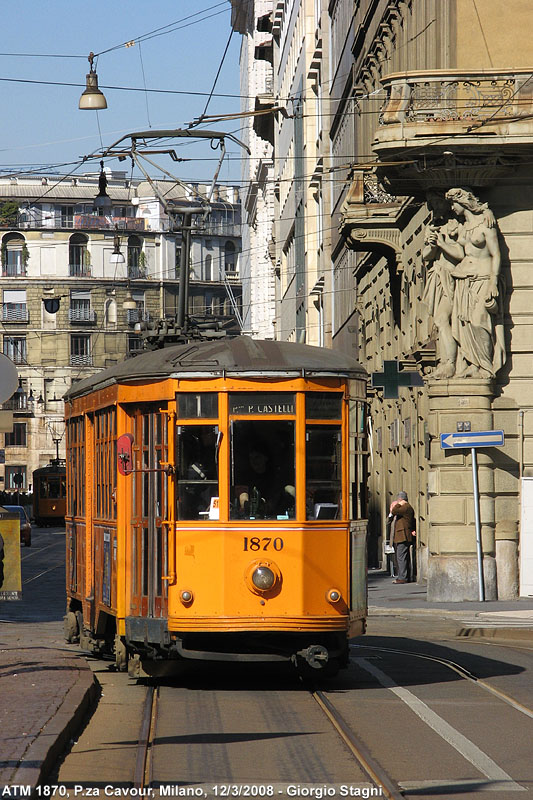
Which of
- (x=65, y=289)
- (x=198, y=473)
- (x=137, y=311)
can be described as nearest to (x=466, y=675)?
(x=198, y=473)

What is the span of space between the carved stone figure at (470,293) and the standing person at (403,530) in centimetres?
380

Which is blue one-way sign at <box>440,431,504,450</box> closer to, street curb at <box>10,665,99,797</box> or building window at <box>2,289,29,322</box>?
street curb at <box>10,665,99,797</box>

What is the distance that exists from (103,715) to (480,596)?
12.8 m

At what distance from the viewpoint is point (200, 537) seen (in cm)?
1234

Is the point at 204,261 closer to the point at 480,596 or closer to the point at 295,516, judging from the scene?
A: the point at 480,596

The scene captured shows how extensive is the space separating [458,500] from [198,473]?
38.2ft

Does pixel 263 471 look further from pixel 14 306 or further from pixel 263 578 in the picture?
pixel 14 306

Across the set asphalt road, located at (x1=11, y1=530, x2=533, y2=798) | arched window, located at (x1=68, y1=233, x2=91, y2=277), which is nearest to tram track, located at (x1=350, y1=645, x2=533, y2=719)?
asphalt road, located at (x1=11, y1=530, x2=533, y2=798)

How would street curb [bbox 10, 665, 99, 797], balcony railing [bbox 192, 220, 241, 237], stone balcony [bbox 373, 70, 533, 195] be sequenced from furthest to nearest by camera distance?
balcony railing [bbox 192, 220, 241, 237] < stone balcony [bbox 373, 70, 533, 195] < street curb [bbox 10, 665, 99, 797]

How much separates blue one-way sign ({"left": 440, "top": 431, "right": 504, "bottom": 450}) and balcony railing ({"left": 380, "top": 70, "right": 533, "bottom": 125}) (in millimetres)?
4605

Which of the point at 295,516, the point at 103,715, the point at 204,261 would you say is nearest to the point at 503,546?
the point at 295,516

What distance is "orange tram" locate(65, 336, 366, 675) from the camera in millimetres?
12227

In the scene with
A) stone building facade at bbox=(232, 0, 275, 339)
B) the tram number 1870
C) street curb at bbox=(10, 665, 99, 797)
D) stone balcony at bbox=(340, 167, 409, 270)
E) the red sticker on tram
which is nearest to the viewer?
street curb at bbox=(10, 665, 99, 797)

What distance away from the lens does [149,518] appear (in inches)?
500
